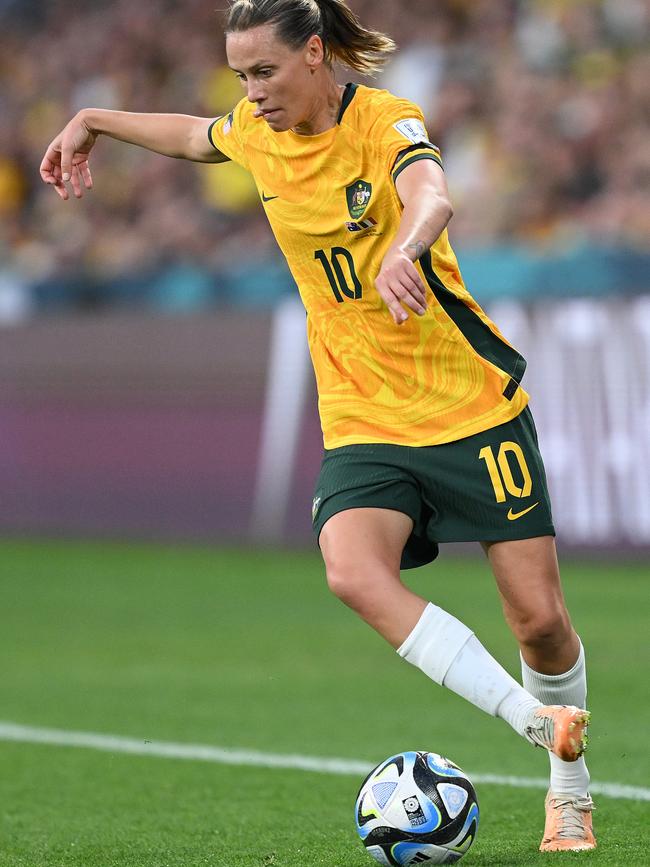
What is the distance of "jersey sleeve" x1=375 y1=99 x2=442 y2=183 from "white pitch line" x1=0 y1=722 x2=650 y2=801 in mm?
2295

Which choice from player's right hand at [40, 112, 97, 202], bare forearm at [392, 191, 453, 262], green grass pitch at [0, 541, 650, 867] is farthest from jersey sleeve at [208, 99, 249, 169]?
green grass pitch at [0, 541, 650, 867]

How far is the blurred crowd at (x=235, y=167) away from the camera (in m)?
13.8

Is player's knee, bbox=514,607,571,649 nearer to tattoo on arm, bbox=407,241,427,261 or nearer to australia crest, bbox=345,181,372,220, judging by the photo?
tattoo on arm, bbox=407,241,427,261

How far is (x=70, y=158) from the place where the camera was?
4961mm

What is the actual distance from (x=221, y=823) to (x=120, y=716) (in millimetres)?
2311

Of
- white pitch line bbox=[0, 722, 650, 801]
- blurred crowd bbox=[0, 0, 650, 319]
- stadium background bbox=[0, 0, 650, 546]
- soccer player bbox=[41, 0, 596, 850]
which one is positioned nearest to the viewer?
soccer player bbox=[41, 0, 596, 850]

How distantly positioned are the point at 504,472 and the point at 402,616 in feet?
1.85

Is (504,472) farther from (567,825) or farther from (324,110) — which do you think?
(324,110)

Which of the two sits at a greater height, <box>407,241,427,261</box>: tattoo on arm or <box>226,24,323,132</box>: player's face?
<box>226,24,323,132</box>: player's face

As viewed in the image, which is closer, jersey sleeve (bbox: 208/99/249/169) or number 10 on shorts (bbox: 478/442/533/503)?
number 10 on shorts (bbox: 478/442/533/503)

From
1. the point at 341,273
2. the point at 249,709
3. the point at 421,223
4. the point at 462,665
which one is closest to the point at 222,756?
the point at 249,709

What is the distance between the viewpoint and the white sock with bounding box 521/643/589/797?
4.56 meters

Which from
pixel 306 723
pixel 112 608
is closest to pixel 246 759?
pixel 306 723

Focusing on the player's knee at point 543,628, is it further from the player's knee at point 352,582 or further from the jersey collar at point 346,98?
→ the jersey collar at point 346,98
